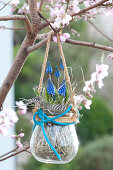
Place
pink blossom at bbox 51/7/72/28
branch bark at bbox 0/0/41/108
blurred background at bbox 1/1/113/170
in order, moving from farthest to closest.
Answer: blurred background at bbox 1/1/113/170 < branch bark at bbox 0/0/41/108 < pink blossom at bbox 51/7/72/28

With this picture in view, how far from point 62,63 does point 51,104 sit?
15 centimetres

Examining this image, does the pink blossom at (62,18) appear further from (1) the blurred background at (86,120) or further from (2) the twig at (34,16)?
(1) the blurred background at (86,120)

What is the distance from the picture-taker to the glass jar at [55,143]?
3.74ft

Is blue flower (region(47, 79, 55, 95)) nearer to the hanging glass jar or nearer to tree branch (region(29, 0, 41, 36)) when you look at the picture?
the hanging glass jar

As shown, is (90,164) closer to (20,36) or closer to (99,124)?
(99,124)

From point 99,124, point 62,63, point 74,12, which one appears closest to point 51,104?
point 62,63

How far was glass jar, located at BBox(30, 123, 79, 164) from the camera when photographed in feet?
3.74

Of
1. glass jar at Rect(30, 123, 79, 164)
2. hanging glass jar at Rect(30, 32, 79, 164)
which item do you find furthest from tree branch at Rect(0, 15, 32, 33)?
glass jar at Rect(30, 123, 79, 164)

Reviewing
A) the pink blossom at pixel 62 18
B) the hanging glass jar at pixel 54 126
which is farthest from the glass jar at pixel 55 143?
the pink blossom at pixel 62 18

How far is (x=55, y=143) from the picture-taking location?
1139 mm

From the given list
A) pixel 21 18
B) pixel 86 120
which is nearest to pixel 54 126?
pixel 21 18

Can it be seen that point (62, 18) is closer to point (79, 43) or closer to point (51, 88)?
point (79, 43)

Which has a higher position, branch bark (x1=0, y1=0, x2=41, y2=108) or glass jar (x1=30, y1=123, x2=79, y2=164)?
branch bark (x1=0, y1=0, x2=41, y2=108)

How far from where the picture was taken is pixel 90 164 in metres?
4.05
